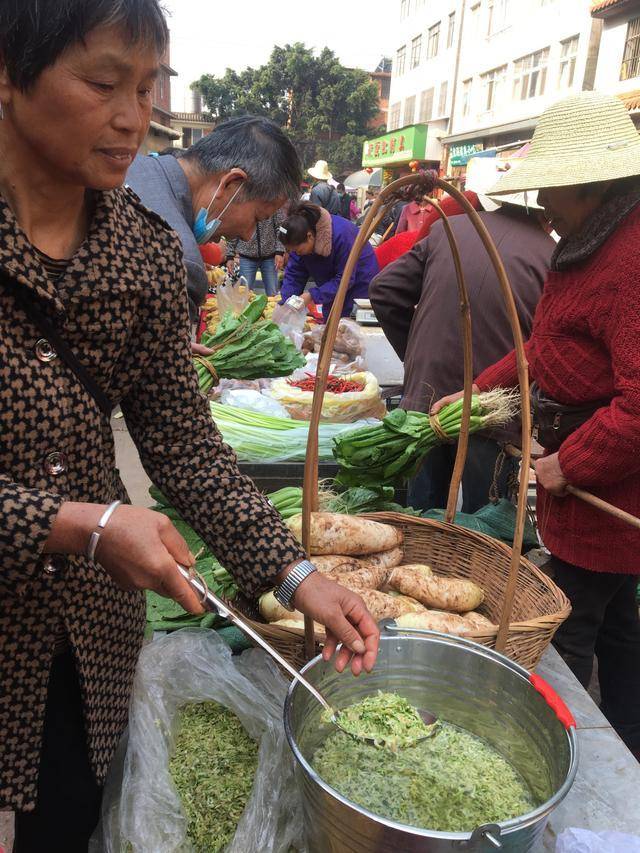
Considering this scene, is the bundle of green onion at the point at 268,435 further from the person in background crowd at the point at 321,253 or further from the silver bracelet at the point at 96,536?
the person in background crowd at the point at 321,253

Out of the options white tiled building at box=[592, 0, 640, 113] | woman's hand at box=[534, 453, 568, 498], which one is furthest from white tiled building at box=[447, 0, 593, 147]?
woman's hand at box=[534, 453, 568, 498]

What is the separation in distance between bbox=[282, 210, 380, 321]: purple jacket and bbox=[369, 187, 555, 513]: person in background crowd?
2.03 metres

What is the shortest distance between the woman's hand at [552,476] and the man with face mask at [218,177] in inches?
53.0

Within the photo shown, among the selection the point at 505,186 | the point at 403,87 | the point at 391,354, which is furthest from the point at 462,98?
the point at 505,186

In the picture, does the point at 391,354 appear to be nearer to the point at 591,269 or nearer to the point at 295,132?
the point at 591,269

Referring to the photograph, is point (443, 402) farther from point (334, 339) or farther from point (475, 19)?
point (475, 19)

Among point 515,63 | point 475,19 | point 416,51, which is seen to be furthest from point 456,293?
point 416,51

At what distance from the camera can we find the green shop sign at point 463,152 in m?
23.8

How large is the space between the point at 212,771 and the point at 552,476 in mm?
1302

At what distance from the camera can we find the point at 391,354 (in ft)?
16.7

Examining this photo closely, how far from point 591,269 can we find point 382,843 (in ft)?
5.25

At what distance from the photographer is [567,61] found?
18438 mm

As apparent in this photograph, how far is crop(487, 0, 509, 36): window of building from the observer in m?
22.5

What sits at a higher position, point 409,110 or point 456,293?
point 409,110
